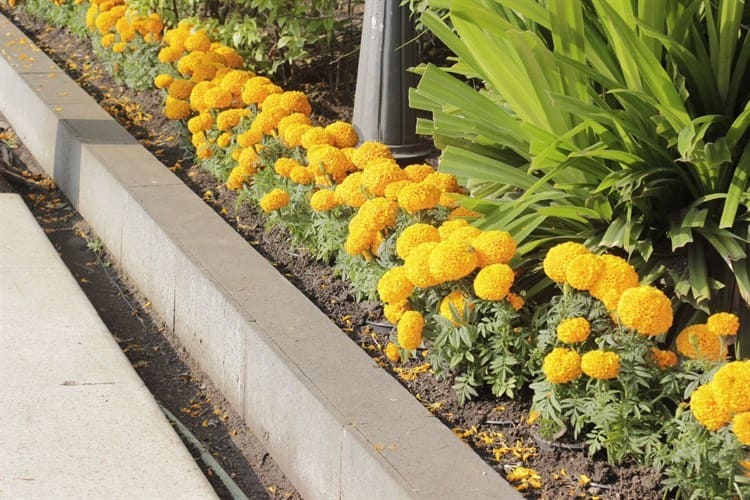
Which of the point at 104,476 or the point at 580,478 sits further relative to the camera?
the point at 104,476

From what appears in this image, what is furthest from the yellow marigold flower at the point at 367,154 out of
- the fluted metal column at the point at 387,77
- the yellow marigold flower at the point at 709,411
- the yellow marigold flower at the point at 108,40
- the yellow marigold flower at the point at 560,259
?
the yellow marigold flower at the point at 108,40

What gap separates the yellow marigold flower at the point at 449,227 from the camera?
3.41 meters

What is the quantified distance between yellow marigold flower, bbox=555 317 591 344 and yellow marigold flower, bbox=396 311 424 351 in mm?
455

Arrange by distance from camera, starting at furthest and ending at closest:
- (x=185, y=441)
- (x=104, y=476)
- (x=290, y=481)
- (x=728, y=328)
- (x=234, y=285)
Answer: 1. (x=234, y=285)
2. (x=185, y=441)
3. (x=290, y=481)
4. (x=104, y=476)
5. (x=728, y=328)

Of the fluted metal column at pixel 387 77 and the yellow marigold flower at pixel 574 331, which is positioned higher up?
the fluted metal column at pixel 387 77

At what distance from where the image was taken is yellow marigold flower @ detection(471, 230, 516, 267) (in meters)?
3.16

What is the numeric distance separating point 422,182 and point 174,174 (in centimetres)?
184

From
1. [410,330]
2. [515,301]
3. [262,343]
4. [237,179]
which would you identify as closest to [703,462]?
[515,301]

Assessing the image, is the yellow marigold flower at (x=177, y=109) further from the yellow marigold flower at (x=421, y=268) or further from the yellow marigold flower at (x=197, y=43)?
the yellow marigold flower at (x=421, y=268)

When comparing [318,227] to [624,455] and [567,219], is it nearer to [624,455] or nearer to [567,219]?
[567,219]

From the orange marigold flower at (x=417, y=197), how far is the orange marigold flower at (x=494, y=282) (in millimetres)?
556

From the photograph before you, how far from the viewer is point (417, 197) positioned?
3.59m

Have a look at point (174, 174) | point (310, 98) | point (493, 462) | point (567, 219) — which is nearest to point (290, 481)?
point (493, 462)

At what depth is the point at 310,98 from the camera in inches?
242
